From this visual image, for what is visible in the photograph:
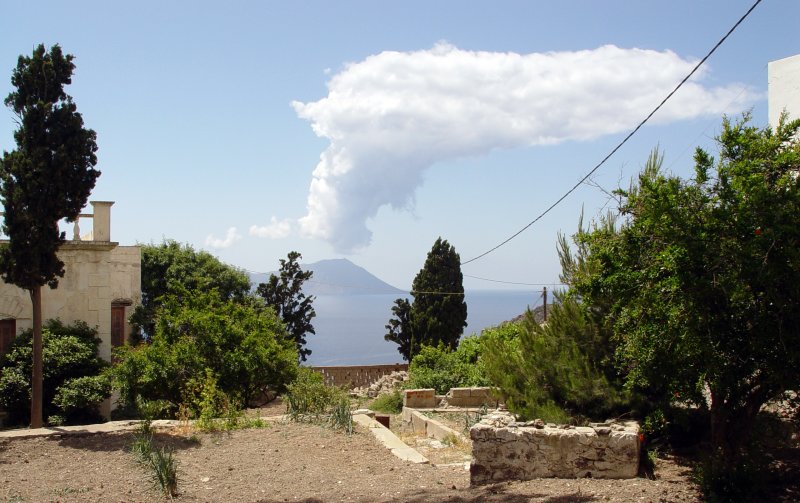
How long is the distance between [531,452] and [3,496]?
6136 mm

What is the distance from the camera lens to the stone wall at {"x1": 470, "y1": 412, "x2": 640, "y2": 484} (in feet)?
25.7

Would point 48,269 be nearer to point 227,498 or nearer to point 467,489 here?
point 227,498

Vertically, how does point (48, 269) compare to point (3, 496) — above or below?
above

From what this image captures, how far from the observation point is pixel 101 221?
54.4 feet

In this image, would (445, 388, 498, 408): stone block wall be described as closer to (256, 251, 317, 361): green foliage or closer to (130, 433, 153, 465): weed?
(130, 433, 153, 465): weed

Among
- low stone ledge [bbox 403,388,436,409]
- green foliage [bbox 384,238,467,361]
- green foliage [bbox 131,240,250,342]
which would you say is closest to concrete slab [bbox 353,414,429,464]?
low stone ledge [bbox 403,388,436,409]

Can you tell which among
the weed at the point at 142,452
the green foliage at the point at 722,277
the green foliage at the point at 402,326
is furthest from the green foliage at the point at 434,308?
the green foliage at the point at 722,277

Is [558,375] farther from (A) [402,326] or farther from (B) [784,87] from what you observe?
(A) [402,326]

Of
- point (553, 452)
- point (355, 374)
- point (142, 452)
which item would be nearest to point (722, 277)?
point (553, 452)

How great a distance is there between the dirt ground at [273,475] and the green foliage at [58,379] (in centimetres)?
311

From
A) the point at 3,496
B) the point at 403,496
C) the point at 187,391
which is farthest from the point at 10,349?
the point at 403,496

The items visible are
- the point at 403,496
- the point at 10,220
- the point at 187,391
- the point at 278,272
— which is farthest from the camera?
the point at 278,272

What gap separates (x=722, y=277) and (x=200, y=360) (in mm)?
10713

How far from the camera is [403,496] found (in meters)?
7.49
